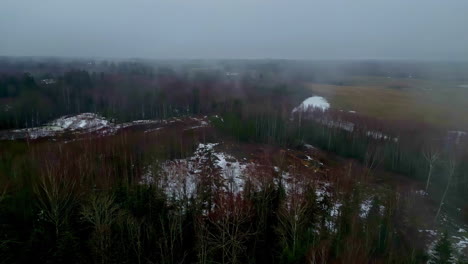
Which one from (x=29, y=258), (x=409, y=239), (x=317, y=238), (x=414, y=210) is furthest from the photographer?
(x=414, y=210)

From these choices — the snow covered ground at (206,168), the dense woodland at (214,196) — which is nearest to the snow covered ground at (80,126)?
the dense woodland at (214,196)

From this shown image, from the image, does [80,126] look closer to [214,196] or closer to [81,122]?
[81,122]

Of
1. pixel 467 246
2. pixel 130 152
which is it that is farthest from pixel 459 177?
pixel 130 152

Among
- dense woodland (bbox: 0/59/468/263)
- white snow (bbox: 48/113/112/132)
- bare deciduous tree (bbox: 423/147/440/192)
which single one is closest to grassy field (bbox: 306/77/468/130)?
dense woodland (bbox: 0/59/468/263)

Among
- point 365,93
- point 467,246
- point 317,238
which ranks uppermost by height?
point 365,93

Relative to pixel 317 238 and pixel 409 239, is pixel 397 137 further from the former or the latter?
pixel 317 238
